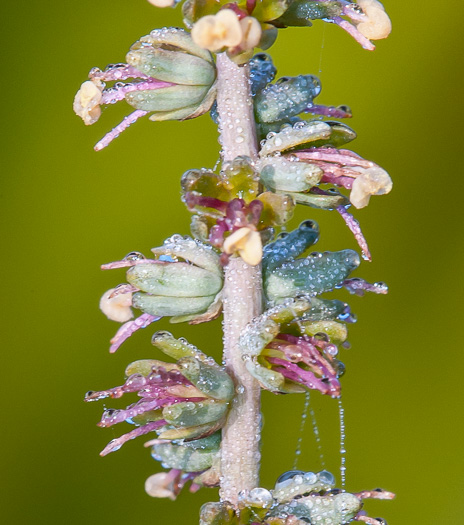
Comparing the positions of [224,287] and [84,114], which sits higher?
[84,114]

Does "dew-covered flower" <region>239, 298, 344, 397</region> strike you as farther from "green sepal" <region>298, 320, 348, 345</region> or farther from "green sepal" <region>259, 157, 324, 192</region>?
"green sepal" <region>259, 157, 324, 192</region>

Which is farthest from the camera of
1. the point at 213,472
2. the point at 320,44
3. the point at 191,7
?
the point at 320,44

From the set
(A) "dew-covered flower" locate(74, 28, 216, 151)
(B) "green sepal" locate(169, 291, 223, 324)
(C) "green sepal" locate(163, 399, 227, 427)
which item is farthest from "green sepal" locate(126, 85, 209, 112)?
(C) "green sepal" locate(163, 399, 227, 427)

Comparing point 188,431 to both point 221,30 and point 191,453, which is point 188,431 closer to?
point 191,453

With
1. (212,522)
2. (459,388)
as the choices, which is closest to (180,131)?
(459,388)

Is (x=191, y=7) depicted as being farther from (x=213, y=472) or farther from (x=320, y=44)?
(x=320, y=44)

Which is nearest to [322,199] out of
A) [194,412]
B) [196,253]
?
[196,253]
